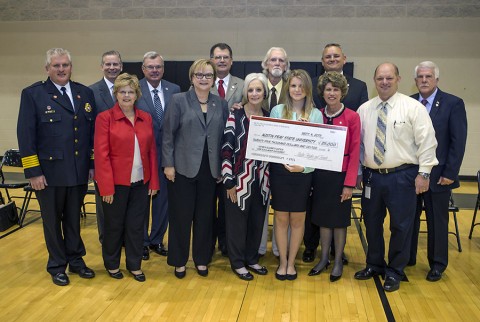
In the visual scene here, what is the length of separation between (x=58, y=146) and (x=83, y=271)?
1013mm

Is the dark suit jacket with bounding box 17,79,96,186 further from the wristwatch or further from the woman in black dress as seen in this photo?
the wristwatch

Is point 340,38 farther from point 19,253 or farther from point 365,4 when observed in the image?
point 19,253

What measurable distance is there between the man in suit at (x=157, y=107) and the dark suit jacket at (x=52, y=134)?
0.65m

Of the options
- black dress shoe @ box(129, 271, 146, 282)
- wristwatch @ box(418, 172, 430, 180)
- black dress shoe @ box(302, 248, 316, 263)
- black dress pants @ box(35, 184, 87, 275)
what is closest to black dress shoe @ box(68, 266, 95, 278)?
black dress pants @ box(35, 184, 87, 275)

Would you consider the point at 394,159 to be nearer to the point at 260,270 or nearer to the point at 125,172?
the point at 260,270

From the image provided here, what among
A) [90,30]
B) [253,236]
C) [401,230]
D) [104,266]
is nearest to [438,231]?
[401,230]

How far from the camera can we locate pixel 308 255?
3.96m

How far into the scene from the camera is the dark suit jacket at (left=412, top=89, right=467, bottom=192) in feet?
11.2

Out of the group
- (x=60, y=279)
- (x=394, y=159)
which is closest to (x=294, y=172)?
(x=394, y=159)

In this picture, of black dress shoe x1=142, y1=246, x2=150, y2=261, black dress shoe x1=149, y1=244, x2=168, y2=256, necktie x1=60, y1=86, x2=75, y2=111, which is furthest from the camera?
black dress shoe x1=149, y1=244, x2=168, y2=256

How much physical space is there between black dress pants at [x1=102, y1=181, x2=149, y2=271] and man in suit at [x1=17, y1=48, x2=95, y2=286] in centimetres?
29

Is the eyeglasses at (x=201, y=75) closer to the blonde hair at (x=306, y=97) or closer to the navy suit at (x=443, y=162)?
the blonde hair at (x=306, y=97)

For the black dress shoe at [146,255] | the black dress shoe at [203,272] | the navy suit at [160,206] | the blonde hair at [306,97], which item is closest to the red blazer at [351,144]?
the blonde hair at [306,97]

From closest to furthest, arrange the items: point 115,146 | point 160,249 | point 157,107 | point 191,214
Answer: point 115,146, point 191,214, point 157,107, point 160,249
